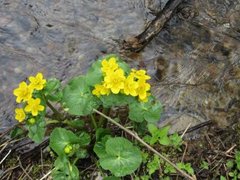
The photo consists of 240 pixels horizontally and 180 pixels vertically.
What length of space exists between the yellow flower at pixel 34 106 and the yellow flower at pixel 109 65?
0.41 metres

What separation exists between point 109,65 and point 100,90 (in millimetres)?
147

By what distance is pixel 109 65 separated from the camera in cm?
282

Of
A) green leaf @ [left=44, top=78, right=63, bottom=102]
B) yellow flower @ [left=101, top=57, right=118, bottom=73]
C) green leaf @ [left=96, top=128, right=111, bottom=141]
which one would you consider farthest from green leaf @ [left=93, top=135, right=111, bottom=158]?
yellow flower @ [left=101, top=57, right=118, bottom=73]

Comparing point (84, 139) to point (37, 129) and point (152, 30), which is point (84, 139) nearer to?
point (37, 129)

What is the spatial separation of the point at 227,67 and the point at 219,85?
16 cm

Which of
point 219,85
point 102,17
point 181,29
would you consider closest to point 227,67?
point 219,85

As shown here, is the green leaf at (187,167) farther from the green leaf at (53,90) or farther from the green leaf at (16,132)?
the green leaf at (16,132)

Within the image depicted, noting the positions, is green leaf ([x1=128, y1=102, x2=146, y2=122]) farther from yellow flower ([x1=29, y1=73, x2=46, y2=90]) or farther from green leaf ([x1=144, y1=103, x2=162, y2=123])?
yellow flower ([x1=29, y1=73, x2=46, y2=90])

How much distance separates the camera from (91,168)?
10.7 ft

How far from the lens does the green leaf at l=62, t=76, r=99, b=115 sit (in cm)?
293

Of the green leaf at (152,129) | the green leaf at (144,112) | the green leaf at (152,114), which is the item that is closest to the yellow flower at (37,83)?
the green leaf at (144,112)

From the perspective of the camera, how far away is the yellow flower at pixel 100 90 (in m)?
2.82

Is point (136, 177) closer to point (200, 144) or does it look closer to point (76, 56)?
point (200, 144)

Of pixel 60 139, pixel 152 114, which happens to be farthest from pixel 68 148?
pixel 152 114
